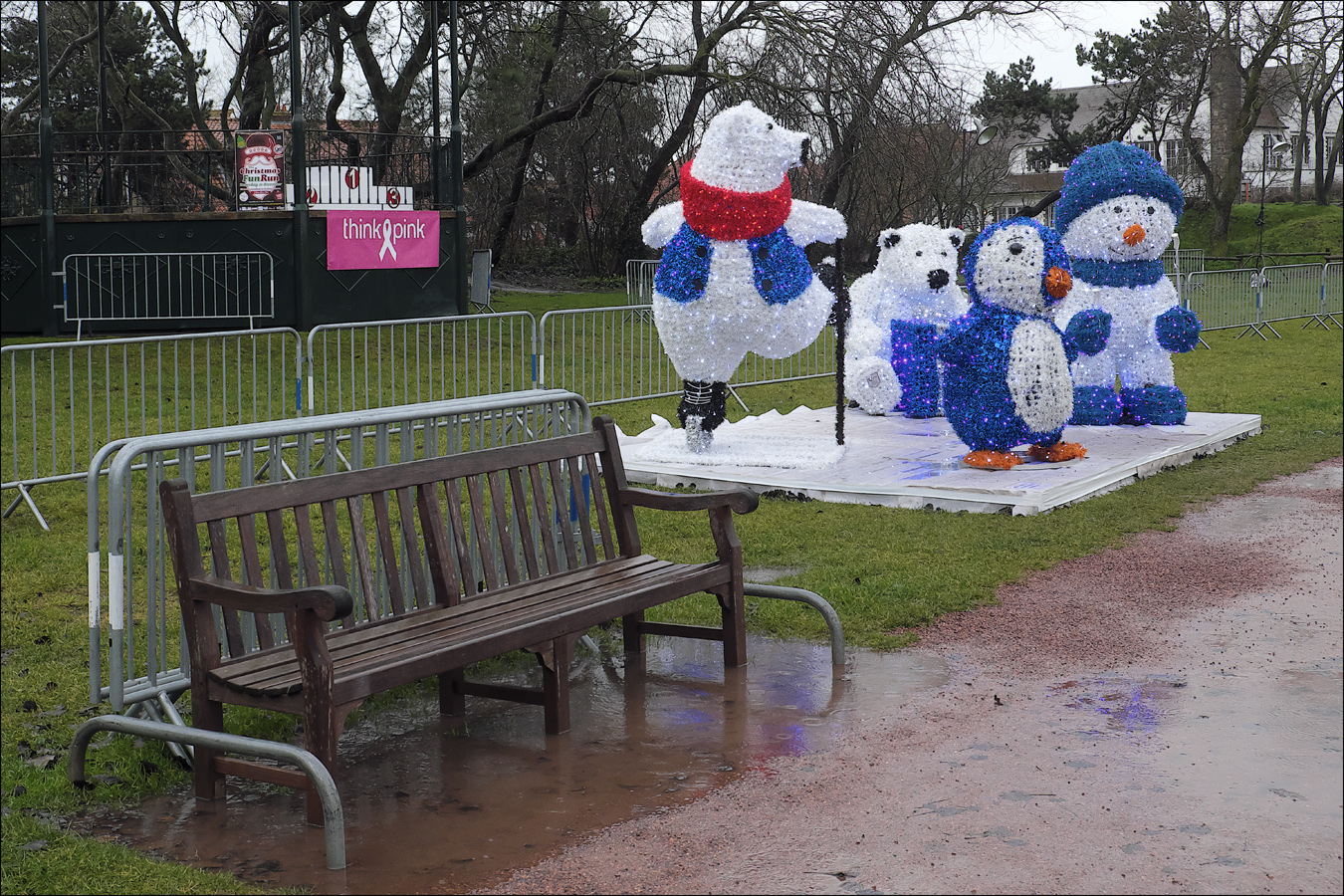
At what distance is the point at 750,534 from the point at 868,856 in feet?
14.3

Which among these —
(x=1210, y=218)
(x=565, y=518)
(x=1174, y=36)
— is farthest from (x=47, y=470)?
(x=1210, y=218)

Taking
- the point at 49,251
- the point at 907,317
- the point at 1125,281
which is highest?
the point at 49,251

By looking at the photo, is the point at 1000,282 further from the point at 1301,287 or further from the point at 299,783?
the point at 1301,287

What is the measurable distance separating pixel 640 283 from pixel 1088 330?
16215mm

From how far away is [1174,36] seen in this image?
36.2 meters

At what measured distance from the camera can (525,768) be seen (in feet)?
14.7

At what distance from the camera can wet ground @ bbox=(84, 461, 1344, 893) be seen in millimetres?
3627

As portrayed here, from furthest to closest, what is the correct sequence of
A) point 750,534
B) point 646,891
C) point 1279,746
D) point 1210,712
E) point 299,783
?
1. point 750,534
2. point 1210,712
3. point 1279,746
4. point 299,783
5. point 646,891

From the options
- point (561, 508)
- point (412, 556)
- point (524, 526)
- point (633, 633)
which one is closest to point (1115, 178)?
point (633, 633)

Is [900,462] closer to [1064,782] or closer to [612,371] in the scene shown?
[612,371]

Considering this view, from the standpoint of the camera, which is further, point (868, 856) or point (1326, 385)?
point (1326, 385)

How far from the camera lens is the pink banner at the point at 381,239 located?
16609mm

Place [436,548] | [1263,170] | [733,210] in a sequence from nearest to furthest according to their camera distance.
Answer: [436,548]
[733,210]
[1263,170]

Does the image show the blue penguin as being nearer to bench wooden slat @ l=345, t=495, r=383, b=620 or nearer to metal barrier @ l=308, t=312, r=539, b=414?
metal barrier @ l=308, t=312, r=539, b=414
